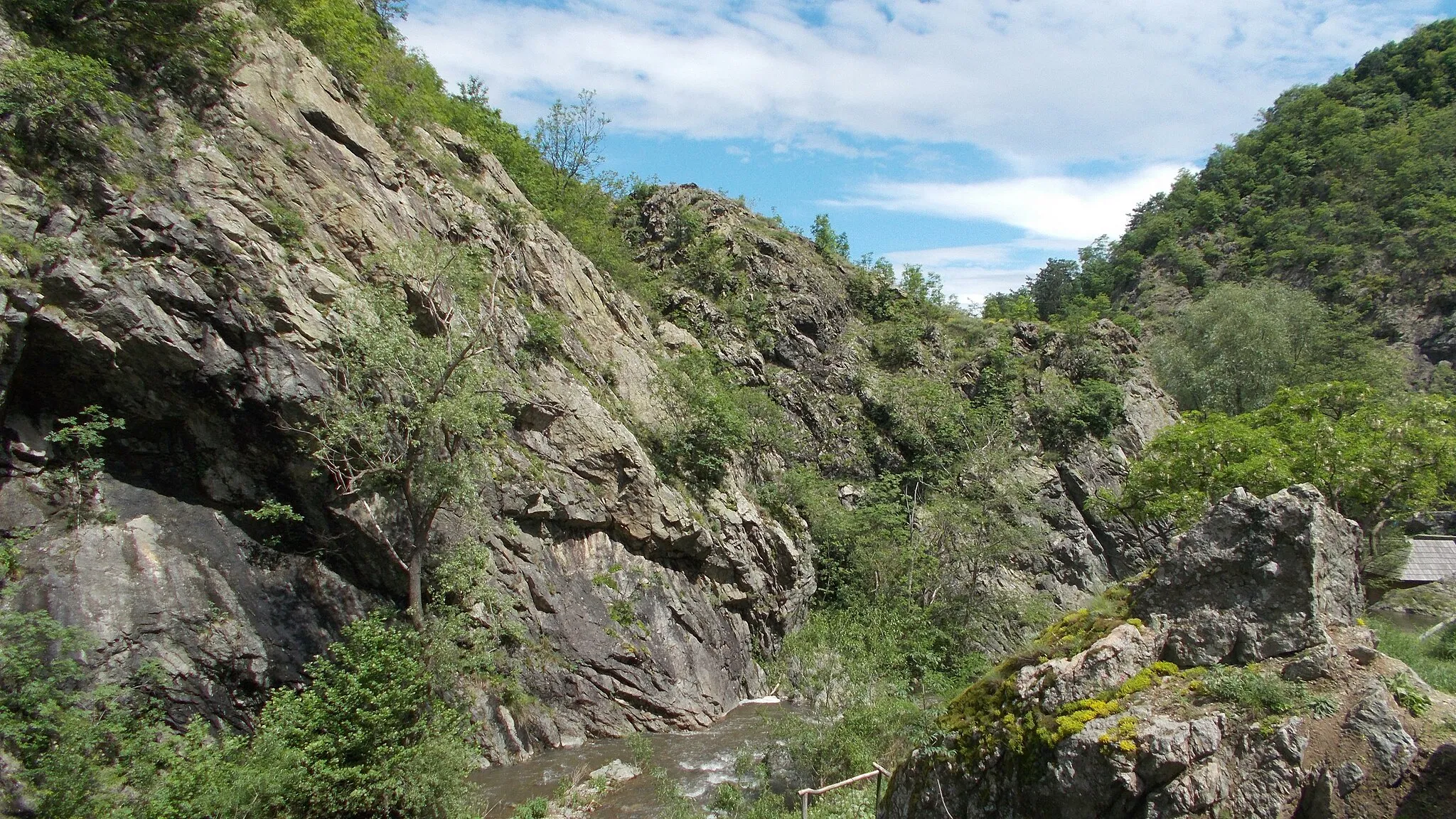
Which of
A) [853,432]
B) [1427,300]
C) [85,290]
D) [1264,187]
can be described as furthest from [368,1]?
[1264,187]

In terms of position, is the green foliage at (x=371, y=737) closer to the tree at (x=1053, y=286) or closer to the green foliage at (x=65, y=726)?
the green foliage at (x=65, y=726)

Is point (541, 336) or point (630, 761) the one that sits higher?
point (541, 336)

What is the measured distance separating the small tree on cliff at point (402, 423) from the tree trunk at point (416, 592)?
20 mm

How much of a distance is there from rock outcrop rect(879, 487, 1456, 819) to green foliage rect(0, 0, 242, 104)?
67.5 ft

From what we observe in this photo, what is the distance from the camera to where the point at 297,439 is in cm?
1528

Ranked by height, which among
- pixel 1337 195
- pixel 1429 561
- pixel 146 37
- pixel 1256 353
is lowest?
pixel 1429 561

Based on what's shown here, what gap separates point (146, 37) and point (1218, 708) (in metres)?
25.0

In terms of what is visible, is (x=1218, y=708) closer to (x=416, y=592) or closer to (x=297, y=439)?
(x=416, y=592)

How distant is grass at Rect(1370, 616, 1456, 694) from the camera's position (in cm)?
909

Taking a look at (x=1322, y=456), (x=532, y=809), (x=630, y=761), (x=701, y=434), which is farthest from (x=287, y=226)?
(x=1322, y=456)

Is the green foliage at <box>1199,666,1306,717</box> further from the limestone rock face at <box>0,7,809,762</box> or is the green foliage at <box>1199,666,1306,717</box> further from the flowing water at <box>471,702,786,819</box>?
the limestone rock face at <box>0,7,809,762</box>

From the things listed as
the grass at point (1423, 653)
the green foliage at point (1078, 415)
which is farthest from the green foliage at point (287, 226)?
the green foliage at point (1078, 415)

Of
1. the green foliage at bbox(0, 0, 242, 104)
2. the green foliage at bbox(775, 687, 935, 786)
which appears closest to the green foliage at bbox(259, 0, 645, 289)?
the green foliage at bbox(0, 0, 242, 104)

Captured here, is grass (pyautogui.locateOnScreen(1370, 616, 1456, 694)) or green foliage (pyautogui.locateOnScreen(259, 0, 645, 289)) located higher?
green foliage (pyautogui.locateOnScreen(259, 0, 645, 289))
